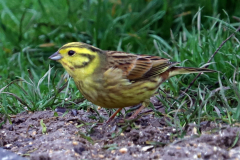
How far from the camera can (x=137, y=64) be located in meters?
4.15

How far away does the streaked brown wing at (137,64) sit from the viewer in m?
4.01

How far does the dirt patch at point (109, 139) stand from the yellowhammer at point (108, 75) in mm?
230

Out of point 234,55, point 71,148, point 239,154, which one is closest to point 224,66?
point 234,55

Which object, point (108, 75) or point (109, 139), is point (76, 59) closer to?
point (108, 75)

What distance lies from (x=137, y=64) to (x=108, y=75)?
45 centimetres

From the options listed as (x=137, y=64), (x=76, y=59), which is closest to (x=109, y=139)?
(x=76, y=59)

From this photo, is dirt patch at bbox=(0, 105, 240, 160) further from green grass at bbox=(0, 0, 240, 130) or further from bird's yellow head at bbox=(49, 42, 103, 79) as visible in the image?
green grass at bbox=(0, 0, 240, 130)

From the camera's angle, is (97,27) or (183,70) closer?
(183,70)

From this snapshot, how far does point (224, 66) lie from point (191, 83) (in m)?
0.44

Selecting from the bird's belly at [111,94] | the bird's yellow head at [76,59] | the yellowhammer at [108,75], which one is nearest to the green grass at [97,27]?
the yellowhammer at [108,75]

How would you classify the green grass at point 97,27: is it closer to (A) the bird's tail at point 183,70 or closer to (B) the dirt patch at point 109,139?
(A) the bird's tail at point 183,70

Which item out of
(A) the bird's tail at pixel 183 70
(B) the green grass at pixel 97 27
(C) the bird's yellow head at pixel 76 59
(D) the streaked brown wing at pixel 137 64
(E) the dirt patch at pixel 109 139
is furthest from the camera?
(B) the green grass at pixel 97 27

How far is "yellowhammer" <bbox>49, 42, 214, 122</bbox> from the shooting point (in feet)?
12.2

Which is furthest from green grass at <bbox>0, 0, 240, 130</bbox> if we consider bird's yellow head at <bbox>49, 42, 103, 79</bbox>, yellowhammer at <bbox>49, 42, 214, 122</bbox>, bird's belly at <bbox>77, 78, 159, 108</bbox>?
bird's belly at <bbox>77, 78, 159, 108</bbox>
